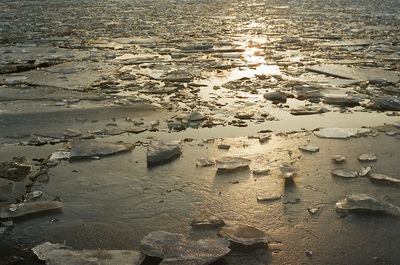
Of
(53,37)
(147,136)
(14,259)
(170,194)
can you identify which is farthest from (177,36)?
(14,259)

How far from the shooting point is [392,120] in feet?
11.0

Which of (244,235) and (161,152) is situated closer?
(244,235)

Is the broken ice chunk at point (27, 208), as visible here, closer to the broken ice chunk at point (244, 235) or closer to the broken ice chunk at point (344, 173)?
the broken ice chunk at point (244, 235)

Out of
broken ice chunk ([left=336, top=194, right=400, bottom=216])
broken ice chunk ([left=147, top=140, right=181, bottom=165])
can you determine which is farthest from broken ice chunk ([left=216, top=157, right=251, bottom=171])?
broken ice chunk ([left=336, top=194, right=400, bottom=216])

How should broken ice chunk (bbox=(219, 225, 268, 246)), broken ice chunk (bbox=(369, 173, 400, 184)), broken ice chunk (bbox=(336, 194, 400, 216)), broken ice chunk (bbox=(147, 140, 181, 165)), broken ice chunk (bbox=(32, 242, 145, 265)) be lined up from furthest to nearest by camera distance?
broken ice chunk (bbox=(147, 140, 181, 165)) → broken ice chunk (bbox=(369, 173, 400, 184)) → broken ice chunk (bbox=(336, 194, 400, 216)) → broken ice chunk (bbox=(219, 225, 268, 246)) → broken ice chunk (bbox=(32, 242, 145, 265))

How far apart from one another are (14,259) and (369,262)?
1.22 metres

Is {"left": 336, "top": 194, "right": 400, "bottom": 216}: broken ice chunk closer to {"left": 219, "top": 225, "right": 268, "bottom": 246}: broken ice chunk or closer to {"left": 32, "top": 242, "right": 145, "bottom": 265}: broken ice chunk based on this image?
{"left": 219, "top": 225, "right": 268, "bottom": 246}: broken ice chunk

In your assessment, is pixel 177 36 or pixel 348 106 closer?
pixel 348 106

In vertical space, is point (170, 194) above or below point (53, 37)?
above

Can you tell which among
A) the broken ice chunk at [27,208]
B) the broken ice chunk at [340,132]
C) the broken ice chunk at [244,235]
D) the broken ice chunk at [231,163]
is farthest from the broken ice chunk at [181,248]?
the broken ice chunk at [340,132]

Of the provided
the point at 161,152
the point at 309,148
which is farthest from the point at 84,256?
the point at 309,148

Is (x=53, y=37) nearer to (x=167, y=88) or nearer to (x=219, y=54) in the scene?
(x=219, y=54)

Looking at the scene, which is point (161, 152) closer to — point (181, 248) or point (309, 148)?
point (309, 148)

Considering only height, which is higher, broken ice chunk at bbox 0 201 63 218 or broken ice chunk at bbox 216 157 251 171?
broken ice chunk at bbox 0 201 63 218
